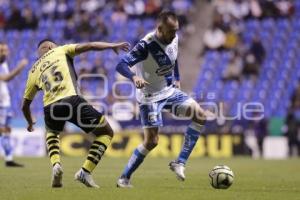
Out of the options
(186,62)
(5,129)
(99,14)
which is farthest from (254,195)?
(99,14)

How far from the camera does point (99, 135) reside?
10586 millimetres

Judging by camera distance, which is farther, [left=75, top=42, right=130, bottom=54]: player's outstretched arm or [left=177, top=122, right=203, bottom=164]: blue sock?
[left=177, top=122, right=203, bottom=164]: blue sock

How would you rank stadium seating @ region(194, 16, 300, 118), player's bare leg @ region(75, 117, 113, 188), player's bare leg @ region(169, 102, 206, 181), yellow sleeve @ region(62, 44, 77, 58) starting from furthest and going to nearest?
stadium seating @ region(194, 16, 300, 118) → player's bare leg @ region(169, 102, 206, 181) → yellow sleeve @ region(62, 44, 77, 58) → player's bare leg @ region(75, 117, 113, 188)

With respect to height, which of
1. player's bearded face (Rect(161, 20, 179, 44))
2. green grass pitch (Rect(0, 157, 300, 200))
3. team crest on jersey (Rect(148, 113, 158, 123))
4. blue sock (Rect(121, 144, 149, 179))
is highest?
player's bearded face (Rect(161, 20, 179, 44))

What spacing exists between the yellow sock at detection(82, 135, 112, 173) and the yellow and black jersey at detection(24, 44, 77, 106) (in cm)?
75

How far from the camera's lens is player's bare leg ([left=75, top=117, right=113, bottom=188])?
408 inches

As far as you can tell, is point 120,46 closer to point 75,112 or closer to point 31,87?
point 75,112

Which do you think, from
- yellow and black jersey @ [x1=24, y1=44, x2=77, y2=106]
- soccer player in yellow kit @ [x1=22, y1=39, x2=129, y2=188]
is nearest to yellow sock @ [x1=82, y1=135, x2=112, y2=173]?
soccer player in yellow kit @ [x1=22, y1=39, x2=129, y2=188]

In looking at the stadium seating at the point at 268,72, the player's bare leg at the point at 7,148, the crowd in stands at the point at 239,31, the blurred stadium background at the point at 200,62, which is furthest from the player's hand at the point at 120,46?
the crowd in stands at the point at 239,31

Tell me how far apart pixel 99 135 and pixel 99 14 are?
20.3 metres

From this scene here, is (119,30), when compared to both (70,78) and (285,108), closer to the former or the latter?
(285,108)

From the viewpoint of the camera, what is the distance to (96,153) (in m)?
10.5

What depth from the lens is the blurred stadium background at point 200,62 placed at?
912 inches

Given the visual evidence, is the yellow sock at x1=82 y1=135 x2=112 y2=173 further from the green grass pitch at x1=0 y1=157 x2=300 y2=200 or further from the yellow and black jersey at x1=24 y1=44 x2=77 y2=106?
the yellow and black jersey at x1=24 y1=44 x2=77 y2=106
